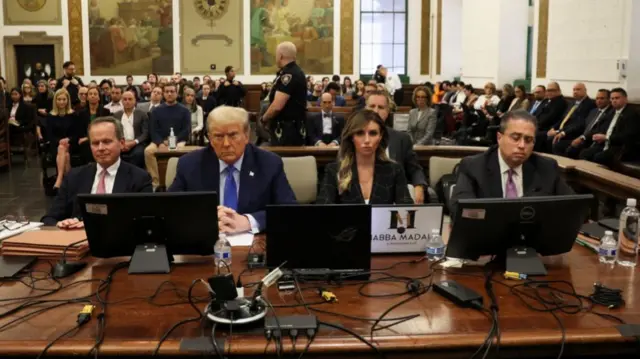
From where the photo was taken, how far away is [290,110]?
641 centimetres

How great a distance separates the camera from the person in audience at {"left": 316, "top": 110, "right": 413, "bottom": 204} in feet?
12.3

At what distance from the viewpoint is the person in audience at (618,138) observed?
8.23 m

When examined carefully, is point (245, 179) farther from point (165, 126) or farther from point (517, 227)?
point (165, 126)

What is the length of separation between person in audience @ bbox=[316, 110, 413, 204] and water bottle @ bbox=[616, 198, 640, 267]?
1.24 m

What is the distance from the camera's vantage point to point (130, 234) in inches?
107

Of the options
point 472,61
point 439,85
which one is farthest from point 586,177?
point 439,85

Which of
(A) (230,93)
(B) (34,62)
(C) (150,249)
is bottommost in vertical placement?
(C) (150,249)

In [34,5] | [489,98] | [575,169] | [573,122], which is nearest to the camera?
[575,169]

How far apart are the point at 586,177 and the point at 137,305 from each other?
12.9 feet

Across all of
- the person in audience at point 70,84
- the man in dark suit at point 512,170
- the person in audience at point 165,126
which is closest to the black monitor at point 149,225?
the man in dark suit at point 512,170

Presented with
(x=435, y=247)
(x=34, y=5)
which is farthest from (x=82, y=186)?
(x=34, y=5)

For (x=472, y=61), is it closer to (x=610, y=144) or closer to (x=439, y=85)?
(x=439, y=85)

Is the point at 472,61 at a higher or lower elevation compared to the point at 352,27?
lower

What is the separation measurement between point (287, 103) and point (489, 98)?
856 cm
